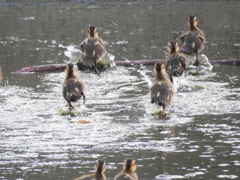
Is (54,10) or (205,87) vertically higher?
(54,10)

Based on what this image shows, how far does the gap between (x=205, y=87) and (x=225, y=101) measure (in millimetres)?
1370

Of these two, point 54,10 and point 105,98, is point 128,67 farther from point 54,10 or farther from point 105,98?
point 54,10

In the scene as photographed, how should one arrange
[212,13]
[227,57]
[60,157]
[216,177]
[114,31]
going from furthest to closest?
1. [212,13]
2. [114,31]
3. [227,57]
4. [60,157]
5. [216,177]

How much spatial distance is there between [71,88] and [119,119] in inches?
50.0

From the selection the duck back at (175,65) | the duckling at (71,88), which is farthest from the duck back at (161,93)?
the duck back at (175,65)

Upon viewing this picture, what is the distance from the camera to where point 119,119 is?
34.9 ft

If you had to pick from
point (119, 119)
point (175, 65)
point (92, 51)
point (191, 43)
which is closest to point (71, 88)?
point (119, 119)

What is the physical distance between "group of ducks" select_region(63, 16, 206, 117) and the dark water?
0.30 meters

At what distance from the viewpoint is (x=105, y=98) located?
486 inches

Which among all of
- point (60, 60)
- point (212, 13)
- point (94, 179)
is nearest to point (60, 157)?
point (94, 179)

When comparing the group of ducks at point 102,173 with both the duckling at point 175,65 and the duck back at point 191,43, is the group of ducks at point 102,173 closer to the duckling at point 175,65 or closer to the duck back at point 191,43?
the duckling at point 175,65

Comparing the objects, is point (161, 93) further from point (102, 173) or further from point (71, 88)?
point (102, 173)

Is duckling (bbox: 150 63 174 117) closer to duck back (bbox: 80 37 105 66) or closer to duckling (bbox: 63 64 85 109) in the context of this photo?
duckling (bbox: 63 64 85 109)

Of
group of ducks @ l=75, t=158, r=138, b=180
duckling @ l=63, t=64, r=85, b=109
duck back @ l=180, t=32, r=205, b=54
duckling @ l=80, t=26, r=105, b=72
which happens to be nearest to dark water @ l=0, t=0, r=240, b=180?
duckling @ l=63, t=64, r=85, b=109
